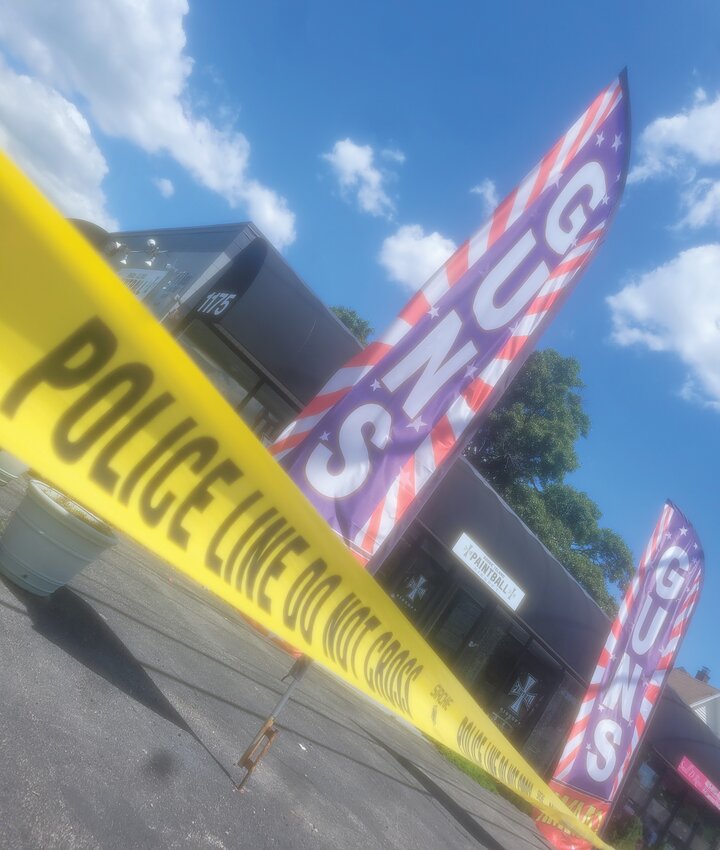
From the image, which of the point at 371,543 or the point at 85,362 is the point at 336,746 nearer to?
the point at 371,543

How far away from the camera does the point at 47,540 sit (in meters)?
4.14

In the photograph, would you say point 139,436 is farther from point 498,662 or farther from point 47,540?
point 498,662

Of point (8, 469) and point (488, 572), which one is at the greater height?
point (488, 572)

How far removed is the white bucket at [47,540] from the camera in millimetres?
4102

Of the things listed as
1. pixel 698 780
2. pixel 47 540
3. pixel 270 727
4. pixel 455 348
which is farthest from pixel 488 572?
pixel 698 780

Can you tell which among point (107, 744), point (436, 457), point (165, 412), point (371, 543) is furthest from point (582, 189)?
point (107, 744)

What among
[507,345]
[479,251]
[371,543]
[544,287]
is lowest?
[371,543]

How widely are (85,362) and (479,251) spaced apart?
350 centimetres

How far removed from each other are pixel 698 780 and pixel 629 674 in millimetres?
8889

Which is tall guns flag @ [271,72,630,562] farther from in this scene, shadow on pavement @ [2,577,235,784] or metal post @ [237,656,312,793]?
shadow on pavement @ [2,577,235,784]

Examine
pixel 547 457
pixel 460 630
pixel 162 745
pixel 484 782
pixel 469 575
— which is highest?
pixel 547 457

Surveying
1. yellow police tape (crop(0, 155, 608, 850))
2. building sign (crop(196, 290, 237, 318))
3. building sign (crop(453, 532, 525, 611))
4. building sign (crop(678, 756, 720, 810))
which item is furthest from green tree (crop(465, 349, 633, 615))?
yellow police tape (crop(0, 155, 608, 850))

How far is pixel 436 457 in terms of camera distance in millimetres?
3982

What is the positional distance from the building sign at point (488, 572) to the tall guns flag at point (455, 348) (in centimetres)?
645
